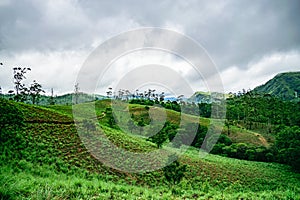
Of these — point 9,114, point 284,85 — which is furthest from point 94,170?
point 284,85

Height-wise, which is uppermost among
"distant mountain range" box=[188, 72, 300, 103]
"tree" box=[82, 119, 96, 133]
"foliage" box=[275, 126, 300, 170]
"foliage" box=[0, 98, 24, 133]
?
"distant mountain range" box=[188, 72, 300, 103]

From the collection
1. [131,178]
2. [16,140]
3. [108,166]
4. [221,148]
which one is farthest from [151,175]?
[221,148]

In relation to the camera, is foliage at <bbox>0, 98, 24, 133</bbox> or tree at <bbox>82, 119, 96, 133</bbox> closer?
foliage at <bbox>0, 98, 24, 133</bbox>

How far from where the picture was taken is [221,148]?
3634 centimetres

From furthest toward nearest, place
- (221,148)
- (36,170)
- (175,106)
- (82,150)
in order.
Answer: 1. (175,106)
2. (221,148)
3. (82,150)
4. (36,170)

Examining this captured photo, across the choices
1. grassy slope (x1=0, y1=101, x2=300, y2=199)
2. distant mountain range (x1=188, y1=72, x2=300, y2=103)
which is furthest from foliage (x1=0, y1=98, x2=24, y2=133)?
distant mountain range (x1=188, y1=72, x2=300, y2=103)

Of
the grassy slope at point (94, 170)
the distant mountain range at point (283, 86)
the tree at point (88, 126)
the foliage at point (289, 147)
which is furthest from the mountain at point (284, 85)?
the tree at point (88, 126)

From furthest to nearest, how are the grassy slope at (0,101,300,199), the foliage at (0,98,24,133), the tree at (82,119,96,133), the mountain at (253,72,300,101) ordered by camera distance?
the mountain at (253,72,300,101) → the tree at (82,119,96,133) → the foliage at (0,98,24,133) → the grassy slope at (0,101,300,199)

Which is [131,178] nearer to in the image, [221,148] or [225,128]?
[221,148]

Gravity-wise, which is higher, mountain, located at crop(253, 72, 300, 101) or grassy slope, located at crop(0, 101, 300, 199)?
mountain, located at crop(253, 72, 300, 101)

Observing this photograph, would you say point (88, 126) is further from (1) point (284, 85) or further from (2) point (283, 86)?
(1) point (284, 85)

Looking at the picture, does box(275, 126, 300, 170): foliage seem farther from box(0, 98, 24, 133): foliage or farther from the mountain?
the mountain

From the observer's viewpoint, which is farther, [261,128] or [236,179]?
[261,128]

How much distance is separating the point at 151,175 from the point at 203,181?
411 centimetres
